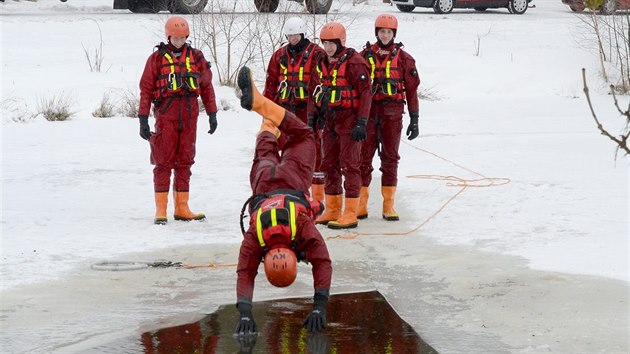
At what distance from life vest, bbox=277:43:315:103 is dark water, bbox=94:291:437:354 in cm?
333

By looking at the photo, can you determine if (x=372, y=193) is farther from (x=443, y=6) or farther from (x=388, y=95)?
(x=443, y=6)

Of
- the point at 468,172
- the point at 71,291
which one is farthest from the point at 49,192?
the point at 468,172

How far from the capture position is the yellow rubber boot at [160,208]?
33.4ft

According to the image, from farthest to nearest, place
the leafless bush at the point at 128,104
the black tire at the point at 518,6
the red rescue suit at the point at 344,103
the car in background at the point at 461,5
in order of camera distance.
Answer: the black tire at the point at 518,6, the car in background at the point at 461,5, the leafless bush at the point at 128,104, the red rescue suit at the point at 344,103

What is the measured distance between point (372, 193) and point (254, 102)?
4122mm

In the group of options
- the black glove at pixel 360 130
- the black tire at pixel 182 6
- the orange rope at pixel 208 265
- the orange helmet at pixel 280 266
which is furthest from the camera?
the black tire at pixel 182 6

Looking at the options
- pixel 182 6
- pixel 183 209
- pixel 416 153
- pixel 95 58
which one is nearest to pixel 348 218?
pixel 183 209

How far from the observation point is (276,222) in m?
6.58

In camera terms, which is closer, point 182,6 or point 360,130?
point 360,130

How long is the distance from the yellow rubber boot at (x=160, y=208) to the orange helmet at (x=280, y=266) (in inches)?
152

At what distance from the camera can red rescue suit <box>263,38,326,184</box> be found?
407 inches

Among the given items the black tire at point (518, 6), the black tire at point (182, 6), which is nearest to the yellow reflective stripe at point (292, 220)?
the black tire at point (182, 6)

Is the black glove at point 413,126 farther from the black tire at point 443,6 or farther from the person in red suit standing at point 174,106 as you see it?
the black tire at point 443,6

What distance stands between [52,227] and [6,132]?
5.44 meters
